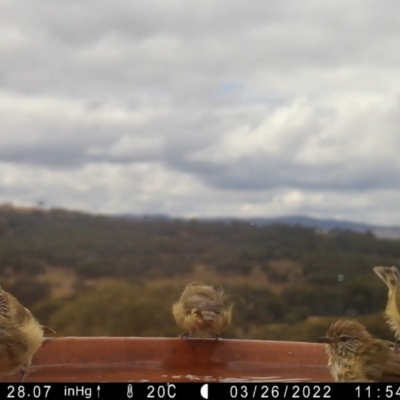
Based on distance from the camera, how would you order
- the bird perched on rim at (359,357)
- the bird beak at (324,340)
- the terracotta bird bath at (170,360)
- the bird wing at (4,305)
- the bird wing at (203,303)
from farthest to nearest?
the bird wing at (203,303), the bird wing at (4,305), the bird beak at (324,340), the terracotta bird bath at (170,360), the bird perched on rim at (359,357)

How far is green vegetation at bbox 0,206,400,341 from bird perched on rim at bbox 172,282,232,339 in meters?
6.11

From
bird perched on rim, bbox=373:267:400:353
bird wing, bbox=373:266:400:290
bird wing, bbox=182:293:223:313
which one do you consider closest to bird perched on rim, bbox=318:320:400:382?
bird perched on rim, bbox=373:267:400:353

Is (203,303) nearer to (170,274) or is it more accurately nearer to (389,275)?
(389,275)

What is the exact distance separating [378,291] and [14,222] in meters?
10.1

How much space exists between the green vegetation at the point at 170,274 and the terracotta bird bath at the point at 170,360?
8744 millimetres

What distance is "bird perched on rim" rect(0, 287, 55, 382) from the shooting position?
5004 mm

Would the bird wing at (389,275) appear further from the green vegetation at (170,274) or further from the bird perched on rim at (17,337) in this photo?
the green vegetation at (170,274)

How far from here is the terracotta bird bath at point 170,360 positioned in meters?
4.90

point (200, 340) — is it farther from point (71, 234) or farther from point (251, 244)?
point (71, 234)

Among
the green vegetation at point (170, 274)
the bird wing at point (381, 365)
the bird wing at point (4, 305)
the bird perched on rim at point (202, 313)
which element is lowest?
the bird wing at point (381, 365)

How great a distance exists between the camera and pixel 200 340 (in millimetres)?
5562
